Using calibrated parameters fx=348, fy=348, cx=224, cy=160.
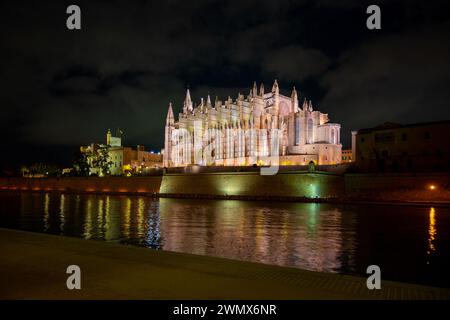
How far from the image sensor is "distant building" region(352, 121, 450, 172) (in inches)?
1389

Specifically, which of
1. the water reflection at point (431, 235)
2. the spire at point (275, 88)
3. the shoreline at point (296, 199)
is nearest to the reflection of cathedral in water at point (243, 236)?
the water reflection at point (431, 235)

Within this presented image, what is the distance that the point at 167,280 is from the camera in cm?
550

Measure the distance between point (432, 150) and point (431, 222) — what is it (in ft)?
57.8

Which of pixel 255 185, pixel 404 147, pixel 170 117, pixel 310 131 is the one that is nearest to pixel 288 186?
pixel 255 185

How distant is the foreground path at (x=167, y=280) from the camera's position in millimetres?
4910

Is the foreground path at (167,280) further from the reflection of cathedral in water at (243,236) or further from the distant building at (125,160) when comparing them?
the distant building at (125,160)

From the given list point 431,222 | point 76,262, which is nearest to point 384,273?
point 76,262

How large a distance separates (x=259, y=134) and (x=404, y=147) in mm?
26451

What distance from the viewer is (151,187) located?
53.7m

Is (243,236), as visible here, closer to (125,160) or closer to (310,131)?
(310,131)

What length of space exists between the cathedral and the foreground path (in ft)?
145

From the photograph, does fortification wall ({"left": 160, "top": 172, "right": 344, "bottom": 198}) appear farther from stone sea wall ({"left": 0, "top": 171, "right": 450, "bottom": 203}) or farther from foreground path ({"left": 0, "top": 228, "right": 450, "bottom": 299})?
foreground path ({"left": 0, "top": 228, "right": 450, "bottom": 299})

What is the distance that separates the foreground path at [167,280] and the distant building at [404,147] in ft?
115
